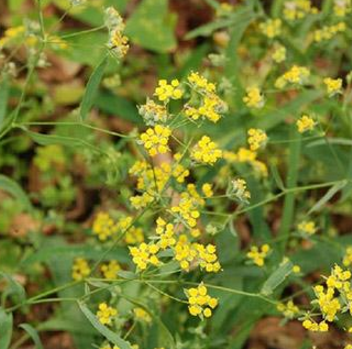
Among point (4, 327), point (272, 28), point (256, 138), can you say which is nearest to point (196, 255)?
point (256, 138)

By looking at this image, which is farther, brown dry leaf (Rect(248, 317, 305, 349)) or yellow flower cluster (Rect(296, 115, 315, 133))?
brown dry leaf (Rect(248, 317, 305, 349))

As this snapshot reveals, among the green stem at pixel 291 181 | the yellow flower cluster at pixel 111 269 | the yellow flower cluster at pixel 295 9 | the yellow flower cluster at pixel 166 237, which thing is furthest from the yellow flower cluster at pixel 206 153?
the yellow flower cluster at pixel 295 9

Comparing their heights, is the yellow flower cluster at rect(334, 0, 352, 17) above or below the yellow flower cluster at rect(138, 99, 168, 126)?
below

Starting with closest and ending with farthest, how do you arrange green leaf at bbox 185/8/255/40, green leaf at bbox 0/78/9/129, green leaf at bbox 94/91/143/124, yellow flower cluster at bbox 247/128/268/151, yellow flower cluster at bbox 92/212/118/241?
yellow flower cluster at bbox 247/128/268/151 < green leaf at bbox 0/78/9/129 < yellow flower cluster at bbox 92/212/118/241 < green leaf at bbox 185/8/255/40 < green leaf at bbox 94/91/143/124

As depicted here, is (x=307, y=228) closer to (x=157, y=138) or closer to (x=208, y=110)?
(x=208, y=110)

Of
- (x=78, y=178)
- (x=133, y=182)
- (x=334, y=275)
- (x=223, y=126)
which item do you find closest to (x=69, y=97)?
(x=78, y=178)

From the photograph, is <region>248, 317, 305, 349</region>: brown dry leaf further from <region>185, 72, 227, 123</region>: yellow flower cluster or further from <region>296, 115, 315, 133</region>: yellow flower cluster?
<region>185, 72, 227, 123</region>: yellow flower cluster

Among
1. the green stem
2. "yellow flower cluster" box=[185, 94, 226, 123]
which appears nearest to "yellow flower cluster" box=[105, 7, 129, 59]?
"yellow flower cluster" box=[185, 94, 226, 123]

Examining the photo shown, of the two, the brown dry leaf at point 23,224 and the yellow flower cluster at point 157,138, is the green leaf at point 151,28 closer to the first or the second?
the brown dry leaf at point 23,224
